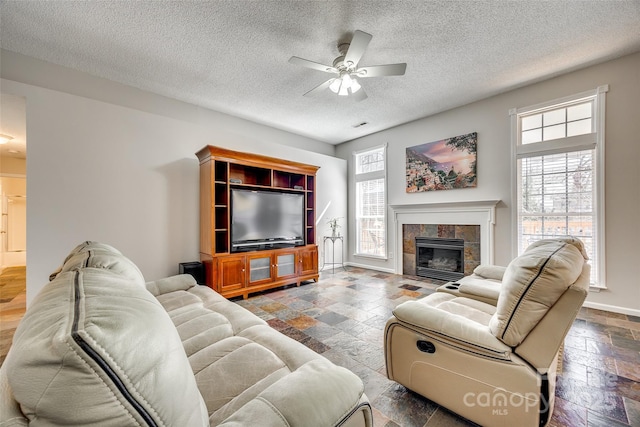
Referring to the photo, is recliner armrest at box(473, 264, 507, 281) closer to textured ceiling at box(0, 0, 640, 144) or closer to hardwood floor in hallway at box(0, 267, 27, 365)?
textured ceiling at box(0, 0, 640, 144)

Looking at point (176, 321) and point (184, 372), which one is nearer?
point (184, 372)

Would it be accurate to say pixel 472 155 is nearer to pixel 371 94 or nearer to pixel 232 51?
pixel 371 94


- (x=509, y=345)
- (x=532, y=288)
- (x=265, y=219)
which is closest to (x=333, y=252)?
(x=265, y=219)

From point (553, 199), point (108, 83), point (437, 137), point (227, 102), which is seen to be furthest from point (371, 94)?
point (108, 83)

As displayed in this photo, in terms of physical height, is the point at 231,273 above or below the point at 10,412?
below

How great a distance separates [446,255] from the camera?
463 centimetres

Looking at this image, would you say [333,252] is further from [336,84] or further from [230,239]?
[336,84]

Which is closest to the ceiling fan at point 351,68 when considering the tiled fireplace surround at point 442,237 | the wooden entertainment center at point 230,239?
the wooden entertainment center at point 230,239

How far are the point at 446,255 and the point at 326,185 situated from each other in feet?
9.04

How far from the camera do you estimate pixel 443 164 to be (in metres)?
4.56

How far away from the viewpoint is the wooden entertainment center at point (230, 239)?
363 cm

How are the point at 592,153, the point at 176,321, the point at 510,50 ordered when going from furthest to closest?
the point at 592,153, the point at 510,50, the point at 176,321

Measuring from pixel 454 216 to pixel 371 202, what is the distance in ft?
5.94

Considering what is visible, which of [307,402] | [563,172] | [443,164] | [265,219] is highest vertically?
[443,164]
